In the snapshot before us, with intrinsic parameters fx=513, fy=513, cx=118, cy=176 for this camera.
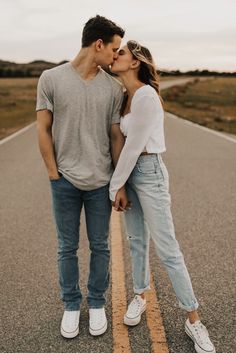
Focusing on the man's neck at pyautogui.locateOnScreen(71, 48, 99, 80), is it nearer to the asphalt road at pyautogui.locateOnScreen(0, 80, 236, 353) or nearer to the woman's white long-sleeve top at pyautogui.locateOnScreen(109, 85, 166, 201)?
the woman's white long-sleeve top at pyautogui.locateOnScreen(109, 85, 166, 201)

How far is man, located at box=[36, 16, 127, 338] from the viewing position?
3.38m

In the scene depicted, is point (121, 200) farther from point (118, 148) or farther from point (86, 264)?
point (86, 264)

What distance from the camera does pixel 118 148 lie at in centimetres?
356

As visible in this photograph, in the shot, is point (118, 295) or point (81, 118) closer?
point (81, 118)

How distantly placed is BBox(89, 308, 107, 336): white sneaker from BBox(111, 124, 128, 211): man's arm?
0.82 metres

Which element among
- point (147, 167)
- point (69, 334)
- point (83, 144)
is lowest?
point (69, 334)

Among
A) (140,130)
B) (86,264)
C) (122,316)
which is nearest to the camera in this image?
(140,130)

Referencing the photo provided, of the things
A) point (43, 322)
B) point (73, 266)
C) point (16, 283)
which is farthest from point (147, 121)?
point (16, 283)

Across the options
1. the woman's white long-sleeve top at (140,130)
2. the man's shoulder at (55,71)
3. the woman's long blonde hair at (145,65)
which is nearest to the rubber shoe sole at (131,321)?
the woman's white long-sleeve top at (140,130)

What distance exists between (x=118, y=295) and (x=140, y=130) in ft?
5.34

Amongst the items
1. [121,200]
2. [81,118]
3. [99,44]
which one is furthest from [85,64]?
[121,200]

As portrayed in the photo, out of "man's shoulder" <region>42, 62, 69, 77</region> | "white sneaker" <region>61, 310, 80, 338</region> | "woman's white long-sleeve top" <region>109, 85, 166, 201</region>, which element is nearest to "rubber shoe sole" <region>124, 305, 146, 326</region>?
"white sneaker" <region>61, 310, 80, 338</region>

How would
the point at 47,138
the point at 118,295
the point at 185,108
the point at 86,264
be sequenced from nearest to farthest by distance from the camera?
the point at 47,138, the point at 118,295, the point at 86,264, the point at 185,108

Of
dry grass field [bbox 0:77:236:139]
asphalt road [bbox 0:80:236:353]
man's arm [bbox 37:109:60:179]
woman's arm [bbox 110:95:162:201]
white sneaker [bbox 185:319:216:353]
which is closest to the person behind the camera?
woman's arm [bbox 110:95:162:201]
